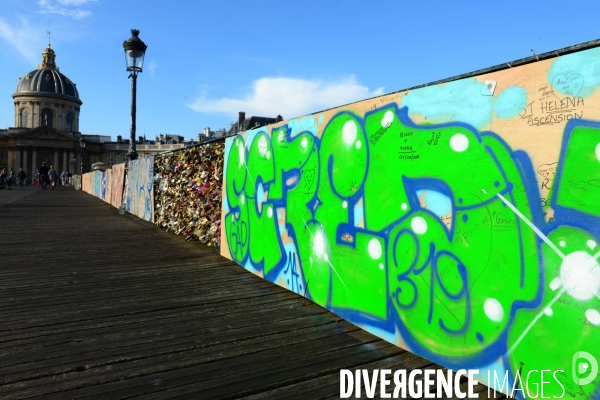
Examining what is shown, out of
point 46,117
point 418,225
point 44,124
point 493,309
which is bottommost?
point 493,309

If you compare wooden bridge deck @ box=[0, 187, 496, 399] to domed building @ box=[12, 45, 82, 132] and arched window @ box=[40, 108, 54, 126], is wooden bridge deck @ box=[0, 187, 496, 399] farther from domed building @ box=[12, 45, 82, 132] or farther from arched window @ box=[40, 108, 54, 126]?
arched window @ box=[40, 108, 54, 126]

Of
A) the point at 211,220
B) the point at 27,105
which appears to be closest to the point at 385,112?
the point at 211,220

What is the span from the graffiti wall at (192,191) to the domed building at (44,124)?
3384 inches

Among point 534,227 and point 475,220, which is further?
point 475,220

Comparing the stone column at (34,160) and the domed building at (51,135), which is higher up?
the domed building at (51,135)

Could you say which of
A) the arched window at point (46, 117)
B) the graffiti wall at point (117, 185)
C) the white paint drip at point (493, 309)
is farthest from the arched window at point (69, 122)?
the white paint drip at point (493, 309)

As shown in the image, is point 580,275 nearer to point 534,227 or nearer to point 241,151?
point 534,227

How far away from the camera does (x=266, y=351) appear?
123 inches

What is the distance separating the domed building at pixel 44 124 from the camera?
90.5 meters

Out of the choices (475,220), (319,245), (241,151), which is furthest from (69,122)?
(475,220)

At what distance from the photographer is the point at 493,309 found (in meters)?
2.58

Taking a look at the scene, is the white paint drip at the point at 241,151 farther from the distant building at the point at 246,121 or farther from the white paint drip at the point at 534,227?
the distant building at the point at 246,121

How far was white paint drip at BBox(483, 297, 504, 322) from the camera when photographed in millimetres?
2537

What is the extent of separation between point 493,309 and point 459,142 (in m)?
1.00
